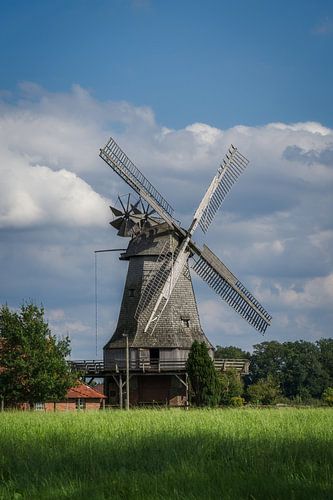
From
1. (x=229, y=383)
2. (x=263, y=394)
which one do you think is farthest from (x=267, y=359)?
(x=229, y=383)

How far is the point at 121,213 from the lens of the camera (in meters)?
51.8

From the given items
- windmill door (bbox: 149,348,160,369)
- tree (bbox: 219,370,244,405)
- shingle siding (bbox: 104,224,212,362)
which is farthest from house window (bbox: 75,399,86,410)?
windmill door (bbox: 149,348,160,369)

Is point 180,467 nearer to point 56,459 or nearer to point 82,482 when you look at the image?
point 82,482

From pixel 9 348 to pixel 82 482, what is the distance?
35899 millimetres

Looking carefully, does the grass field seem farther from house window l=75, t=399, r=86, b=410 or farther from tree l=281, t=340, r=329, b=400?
tree l=281, t=340, r=329, b=400

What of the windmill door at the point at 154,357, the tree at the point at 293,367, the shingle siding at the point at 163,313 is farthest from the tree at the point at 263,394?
the windmill door at the point at 154,357

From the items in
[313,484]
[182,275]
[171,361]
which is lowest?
[313,484]

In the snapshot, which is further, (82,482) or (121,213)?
(121,213)

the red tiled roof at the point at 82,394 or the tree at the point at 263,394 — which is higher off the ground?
the tree at the point at 263,394

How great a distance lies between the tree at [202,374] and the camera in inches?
1935

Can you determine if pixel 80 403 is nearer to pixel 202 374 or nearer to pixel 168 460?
pixel 202 374

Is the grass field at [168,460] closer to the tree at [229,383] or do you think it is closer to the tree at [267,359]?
the tree at [229,383]

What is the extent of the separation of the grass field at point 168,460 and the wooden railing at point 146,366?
29543 millimetres

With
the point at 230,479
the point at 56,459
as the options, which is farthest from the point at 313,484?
the point at 56,459
